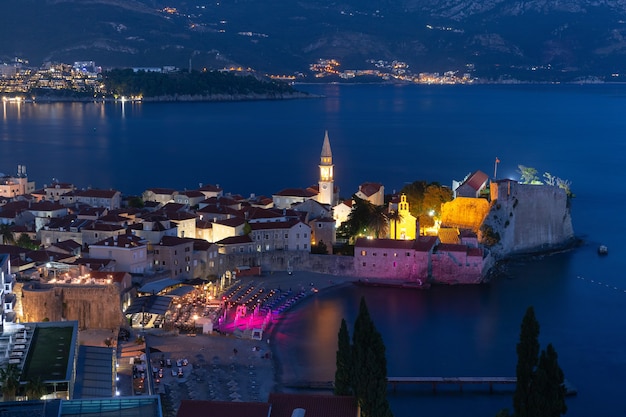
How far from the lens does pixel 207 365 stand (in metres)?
16.9

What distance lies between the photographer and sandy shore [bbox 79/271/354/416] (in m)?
15.4

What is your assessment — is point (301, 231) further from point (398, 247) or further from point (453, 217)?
point (453, 217)

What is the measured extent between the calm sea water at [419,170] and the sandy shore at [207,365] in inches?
27.9

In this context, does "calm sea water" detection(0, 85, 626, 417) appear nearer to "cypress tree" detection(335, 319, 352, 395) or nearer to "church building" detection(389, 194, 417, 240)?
"church building" detection(389, 194, 417, 240)

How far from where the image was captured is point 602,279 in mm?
25938

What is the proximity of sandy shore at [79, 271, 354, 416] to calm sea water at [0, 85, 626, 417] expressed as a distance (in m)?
0.71

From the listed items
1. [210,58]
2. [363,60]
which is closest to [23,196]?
[210,58]

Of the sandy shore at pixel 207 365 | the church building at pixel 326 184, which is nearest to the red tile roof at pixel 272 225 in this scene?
the church building at pixel 326 184

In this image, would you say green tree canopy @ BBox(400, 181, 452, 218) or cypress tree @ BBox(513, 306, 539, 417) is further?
green tree canopy @ BBox(400, 181, 452, 218)

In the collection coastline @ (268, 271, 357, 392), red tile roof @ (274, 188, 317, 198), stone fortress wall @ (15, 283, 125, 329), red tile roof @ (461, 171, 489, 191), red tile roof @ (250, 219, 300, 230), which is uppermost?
red tile roof @ (461, 171, 489, 191)

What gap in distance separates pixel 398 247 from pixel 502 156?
31.7 meters

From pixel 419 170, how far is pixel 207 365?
107 feet

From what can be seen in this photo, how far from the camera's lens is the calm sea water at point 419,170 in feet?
61.4

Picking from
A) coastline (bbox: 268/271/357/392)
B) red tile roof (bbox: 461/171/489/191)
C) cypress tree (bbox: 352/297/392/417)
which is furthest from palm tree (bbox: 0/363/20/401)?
red tile roof (bbox: 461/171/489/191)
